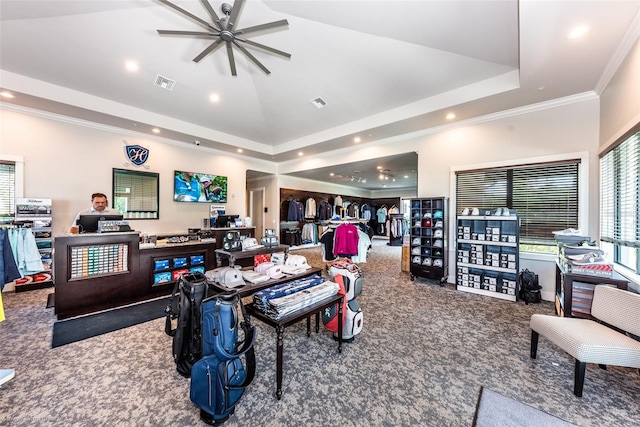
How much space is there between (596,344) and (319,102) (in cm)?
477

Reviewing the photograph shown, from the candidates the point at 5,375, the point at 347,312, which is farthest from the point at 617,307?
the point at 5,375

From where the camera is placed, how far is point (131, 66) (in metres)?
3.63

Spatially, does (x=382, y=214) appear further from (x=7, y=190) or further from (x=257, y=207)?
(x=7, y=190)

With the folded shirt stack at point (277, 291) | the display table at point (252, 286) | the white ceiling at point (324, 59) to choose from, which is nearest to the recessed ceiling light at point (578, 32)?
the white ceiling at point (324, 59)

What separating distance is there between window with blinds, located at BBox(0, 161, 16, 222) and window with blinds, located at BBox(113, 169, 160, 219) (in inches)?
52.0

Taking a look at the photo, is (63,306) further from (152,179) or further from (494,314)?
(494,314)

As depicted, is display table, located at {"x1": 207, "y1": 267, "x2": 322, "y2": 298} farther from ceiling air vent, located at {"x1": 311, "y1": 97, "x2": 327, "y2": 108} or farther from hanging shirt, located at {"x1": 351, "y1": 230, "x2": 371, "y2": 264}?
ceiling air vent, located at {"x1": 311, "y1": 97, "x2": 327, "y2": 108}

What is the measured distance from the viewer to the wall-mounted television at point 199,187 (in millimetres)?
5906

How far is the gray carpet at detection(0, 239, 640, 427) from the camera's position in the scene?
63.4 inches

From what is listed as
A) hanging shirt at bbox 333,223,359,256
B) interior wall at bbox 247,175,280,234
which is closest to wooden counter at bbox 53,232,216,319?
hanging shirt at bbox 333,223,359,256

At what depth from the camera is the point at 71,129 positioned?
4.55m

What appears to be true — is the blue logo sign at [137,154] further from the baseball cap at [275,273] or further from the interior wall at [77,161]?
the baseball cap at [275,273]

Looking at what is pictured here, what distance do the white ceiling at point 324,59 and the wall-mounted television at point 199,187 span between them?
1317mm

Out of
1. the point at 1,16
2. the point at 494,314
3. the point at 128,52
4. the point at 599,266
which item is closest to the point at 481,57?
the point at 599,266
